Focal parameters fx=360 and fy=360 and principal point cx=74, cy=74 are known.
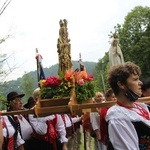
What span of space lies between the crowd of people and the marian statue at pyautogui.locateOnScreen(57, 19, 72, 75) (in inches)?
20.7

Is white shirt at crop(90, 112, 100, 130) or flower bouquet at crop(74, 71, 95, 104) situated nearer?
flower bouquet at crop(74, 71, 95, 104)

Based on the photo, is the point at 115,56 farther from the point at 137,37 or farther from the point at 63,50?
the point at 137,37

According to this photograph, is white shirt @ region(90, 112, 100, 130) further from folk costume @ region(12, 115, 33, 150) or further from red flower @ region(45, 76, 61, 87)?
red flower @ region(45, 76, 61, 87)

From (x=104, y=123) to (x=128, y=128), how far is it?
7.09 feet

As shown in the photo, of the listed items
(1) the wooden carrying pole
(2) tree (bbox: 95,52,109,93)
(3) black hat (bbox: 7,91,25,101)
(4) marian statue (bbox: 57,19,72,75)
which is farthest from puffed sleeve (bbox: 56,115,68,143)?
(2) tree (bbox: 95,52,109,93)

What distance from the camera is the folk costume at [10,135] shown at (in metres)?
4.95

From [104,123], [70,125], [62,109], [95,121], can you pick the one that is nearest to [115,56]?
[70,125]

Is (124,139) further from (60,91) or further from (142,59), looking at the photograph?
(142,59)

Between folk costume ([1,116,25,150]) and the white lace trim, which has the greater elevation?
the white lace trim

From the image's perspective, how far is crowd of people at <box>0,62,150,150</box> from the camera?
2.85 metres

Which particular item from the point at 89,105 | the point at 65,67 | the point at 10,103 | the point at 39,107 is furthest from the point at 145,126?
the point at 10,103

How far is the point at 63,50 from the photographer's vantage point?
5.35m

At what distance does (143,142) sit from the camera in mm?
2938

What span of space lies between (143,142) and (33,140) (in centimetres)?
305
